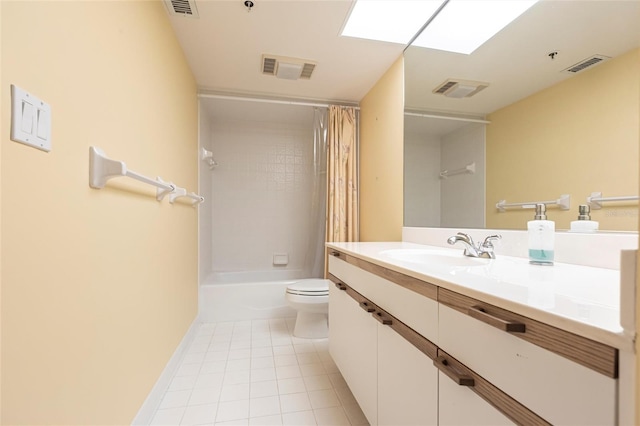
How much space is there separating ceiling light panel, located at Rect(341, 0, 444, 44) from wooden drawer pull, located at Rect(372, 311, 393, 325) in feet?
4.99

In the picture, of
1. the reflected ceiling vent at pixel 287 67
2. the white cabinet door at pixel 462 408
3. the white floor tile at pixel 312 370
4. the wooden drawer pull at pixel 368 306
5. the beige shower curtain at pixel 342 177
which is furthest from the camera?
the beige shower curtain at pixel 342 177

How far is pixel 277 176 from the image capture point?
128 inches

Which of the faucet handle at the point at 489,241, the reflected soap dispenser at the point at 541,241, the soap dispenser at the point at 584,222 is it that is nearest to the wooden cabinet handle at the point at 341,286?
the faucet handle at the point at 489,241

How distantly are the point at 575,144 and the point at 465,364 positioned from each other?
0.80m

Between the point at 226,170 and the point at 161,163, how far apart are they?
1.70 m

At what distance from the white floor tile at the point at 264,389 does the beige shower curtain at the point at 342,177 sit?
4.10 feet

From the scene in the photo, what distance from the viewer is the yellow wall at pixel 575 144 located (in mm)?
759

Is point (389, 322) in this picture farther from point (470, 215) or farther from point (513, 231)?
point (470, 215)

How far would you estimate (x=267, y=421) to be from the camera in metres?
1.23

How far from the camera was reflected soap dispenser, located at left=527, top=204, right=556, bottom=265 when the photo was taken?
0.86m

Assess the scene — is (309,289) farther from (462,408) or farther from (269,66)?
(269,66)

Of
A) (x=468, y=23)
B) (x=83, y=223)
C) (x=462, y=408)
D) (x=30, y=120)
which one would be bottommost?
(x=462, y=408)

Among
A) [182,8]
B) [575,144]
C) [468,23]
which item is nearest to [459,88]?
[468,23]

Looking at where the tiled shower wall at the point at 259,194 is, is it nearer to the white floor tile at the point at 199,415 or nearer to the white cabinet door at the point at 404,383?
the white floor tile at the point at 199,415
